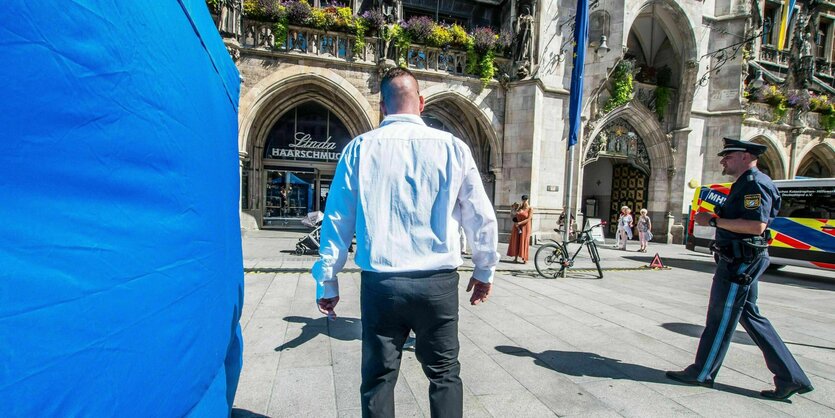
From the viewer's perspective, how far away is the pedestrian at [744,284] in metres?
2.83

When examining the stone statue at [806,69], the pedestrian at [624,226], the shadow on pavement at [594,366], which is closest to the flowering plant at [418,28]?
the pedestrian at [624,226]

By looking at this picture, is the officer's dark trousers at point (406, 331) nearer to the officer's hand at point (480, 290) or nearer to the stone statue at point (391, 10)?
the officer's hand at point (480, 290)

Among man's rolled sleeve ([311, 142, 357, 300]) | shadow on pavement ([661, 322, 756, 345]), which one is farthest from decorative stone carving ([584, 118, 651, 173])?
man's rolled sleeve ([311, 142, 357, 300])

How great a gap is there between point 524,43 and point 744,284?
12.3 meters

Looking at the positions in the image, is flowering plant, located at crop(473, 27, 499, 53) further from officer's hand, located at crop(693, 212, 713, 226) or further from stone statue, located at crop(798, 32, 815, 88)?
stone statue, located at crop(798, 32, 815, 88)

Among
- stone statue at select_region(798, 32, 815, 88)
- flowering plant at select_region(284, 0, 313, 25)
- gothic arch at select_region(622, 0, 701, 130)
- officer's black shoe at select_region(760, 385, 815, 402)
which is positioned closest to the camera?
officer's black shoe at select_region(760, 385, 815, 402)

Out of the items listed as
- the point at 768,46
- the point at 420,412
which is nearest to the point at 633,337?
the point at 420,412

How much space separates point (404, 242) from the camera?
176cm

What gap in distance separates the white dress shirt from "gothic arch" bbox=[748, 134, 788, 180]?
22.4 meters

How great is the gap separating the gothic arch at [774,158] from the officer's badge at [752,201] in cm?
2002

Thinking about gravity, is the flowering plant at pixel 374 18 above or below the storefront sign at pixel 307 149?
above

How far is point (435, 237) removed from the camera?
1786mm

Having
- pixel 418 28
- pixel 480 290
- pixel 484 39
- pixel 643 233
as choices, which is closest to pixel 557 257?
pixel 480 290

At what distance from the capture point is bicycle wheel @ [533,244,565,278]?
796cm
